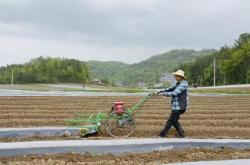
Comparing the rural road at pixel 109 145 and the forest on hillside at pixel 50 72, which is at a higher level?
the forest on hillside at pixel 50 72

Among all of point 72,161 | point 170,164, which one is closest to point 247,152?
point 170,164

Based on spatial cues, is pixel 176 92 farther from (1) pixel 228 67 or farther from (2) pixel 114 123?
(1) pixel 228 67

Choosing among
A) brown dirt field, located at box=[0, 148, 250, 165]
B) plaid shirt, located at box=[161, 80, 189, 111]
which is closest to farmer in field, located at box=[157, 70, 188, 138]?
plaid shirt, located at box=[161, 80, 189, 111]

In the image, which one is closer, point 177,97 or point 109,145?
point 109,145

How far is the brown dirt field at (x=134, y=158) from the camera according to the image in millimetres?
7793

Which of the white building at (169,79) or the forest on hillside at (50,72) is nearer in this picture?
the white building at (169,79)

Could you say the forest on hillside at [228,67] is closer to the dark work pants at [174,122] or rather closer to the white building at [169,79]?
the white building at [169,79]

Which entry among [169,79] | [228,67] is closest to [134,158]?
[169,79]

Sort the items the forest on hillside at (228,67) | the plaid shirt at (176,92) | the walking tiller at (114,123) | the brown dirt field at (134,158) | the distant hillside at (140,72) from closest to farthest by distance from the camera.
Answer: the brown dirt field at (134,158) → the plaid shirt at (176,92) → the walking tiller at (114,123) → the forest on hillside at (228,67) → the distant hillside at (140,72)

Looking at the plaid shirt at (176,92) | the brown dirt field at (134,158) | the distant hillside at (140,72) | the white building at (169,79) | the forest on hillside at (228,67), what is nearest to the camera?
the brown dirt field at (134,158)

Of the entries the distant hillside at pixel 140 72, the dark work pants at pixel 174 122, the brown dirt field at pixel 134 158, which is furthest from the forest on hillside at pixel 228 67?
the brown dirt field at pixel 134 158

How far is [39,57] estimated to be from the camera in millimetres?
106438

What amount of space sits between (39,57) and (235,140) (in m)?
99.2

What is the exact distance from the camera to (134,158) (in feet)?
27.1
